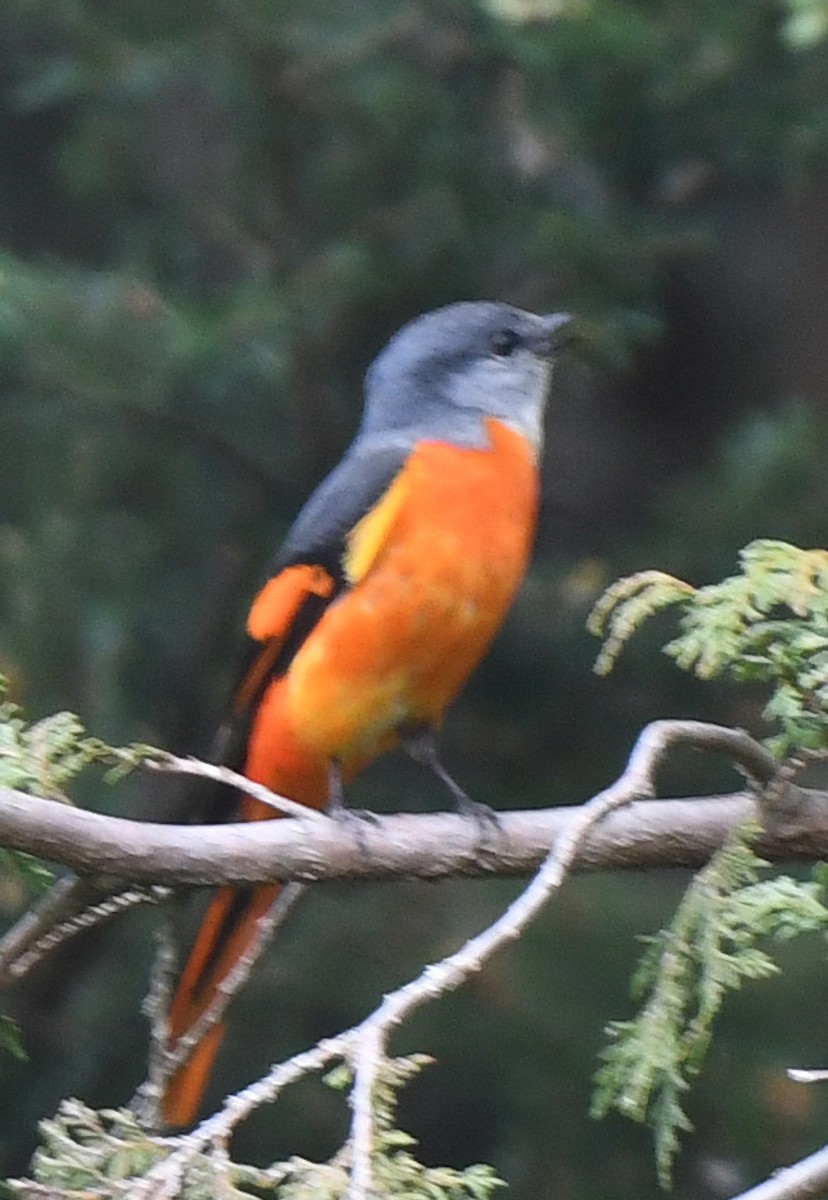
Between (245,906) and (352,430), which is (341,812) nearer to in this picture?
(245,906)

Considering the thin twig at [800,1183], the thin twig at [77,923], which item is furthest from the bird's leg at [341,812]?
the thin twig at [800,1183]

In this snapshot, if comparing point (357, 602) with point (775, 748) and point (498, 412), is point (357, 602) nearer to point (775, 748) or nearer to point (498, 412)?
point (498, 412)

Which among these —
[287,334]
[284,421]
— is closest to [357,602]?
[287,334]

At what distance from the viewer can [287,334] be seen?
3004 mm

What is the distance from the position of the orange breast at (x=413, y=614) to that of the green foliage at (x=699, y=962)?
0.80 m

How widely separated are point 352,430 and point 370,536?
92 centimetres

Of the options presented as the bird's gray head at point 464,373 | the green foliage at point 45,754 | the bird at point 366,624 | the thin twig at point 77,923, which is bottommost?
the thin twig at point 77,923

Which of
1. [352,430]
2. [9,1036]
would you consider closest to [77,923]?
[9,1036]

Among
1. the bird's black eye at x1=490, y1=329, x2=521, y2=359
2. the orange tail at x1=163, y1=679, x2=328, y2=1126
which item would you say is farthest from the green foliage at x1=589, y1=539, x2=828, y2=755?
the bird's black eye at x1=490, y1=329, x2=521, y2=359

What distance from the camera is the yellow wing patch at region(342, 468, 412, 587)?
243cm

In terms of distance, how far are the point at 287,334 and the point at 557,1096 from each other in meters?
1.27

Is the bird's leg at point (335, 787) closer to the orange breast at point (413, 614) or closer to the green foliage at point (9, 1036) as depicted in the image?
the orange breast at point (413, 614)

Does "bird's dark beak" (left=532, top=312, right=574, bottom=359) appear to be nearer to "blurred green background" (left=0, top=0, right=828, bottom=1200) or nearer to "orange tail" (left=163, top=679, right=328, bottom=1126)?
"blurred green background" (left=0, top=0, right=828, bottom=1200)

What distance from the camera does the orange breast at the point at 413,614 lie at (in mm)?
2416
